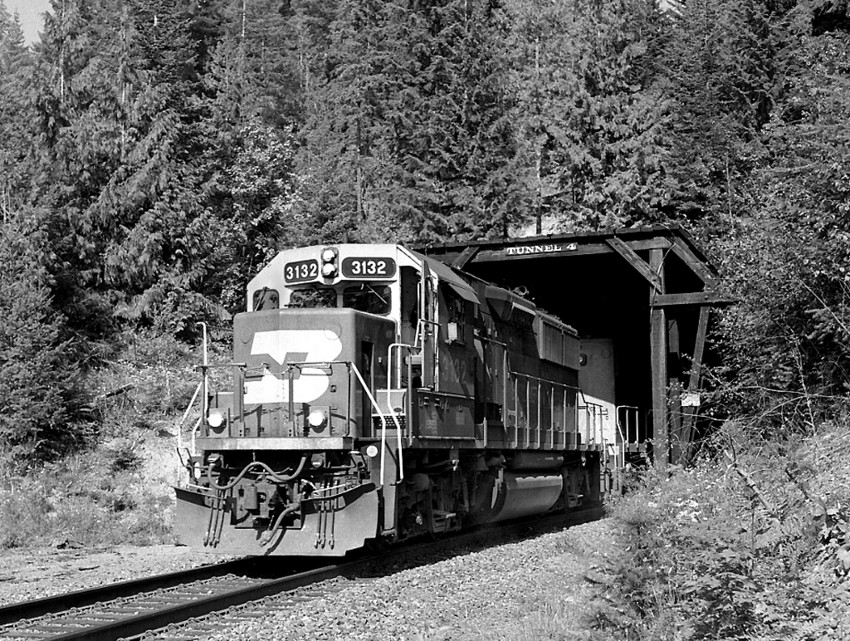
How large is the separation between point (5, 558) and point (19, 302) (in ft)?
25.7

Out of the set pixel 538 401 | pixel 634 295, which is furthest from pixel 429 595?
pixel 634 295

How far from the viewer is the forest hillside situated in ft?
45.4

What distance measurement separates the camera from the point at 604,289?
2364 centimetres

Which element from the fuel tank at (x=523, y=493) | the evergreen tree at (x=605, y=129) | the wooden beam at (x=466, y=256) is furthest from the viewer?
the evergreen tree at (x=605, y=129)

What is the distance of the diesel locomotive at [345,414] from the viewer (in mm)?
9703

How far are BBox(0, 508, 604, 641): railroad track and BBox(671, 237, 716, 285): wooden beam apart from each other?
9.00 m

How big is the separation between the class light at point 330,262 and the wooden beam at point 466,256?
8.76 meters

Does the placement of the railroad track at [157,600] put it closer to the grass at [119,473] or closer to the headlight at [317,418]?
the headlight at [317,418]

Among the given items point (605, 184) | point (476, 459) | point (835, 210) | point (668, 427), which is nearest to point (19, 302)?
point (476, 459)

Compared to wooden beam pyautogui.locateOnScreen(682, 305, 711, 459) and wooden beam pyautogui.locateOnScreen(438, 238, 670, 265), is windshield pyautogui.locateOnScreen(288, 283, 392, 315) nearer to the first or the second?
wooden beam pyautogui.locateOnScreen(438, 238, 670, 265)

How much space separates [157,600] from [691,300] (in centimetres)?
1259

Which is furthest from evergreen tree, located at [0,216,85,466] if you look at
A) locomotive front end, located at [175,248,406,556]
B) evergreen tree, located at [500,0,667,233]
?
evergreen tree, located at [500,0,667,233]

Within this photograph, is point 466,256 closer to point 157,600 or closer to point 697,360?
point 697,360

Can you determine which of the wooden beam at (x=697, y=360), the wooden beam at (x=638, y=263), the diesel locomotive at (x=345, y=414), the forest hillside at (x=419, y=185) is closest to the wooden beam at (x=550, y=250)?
the wooden beam at (x=638, y=263)
